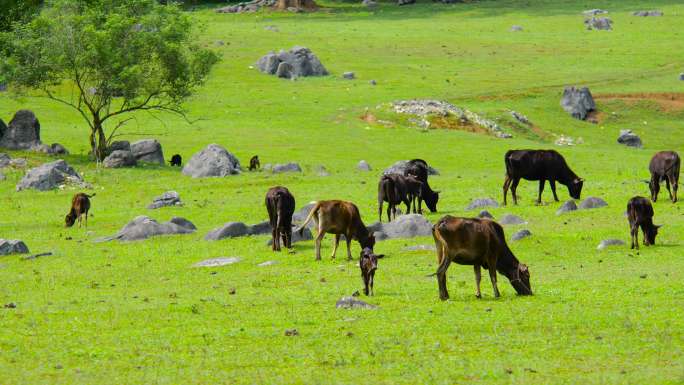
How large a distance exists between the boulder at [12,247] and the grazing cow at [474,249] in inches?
662

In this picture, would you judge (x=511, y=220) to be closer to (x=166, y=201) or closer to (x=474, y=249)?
(x=474, y=249)

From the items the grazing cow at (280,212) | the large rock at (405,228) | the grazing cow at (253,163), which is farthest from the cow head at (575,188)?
the grazing cow at (253,163)

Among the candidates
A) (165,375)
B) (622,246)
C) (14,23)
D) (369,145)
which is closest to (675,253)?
(622,246)

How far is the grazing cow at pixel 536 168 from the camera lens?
4194cm

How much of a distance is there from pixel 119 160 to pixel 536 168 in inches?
1006

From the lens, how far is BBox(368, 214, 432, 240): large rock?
33.1 metres

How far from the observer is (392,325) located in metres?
19.4

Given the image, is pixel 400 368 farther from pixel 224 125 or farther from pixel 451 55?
pixel 451 55

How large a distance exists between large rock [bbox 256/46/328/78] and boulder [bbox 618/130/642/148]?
31.7m

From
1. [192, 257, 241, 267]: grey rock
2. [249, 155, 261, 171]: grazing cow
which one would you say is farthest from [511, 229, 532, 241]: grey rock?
[249, 155, 261, 171]: grazing cow

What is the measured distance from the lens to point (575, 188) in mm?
43312

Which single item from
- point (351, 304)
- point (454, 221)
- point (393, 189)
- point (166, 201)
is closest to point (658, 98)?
point (166, 201)

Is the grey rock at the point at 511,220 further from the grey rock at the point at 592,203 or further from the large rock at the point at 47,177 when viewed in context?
the large rock at the point at 47,177

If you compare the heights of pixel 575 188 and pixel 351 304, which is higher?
pixel 351 304
